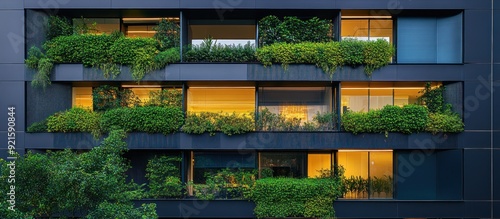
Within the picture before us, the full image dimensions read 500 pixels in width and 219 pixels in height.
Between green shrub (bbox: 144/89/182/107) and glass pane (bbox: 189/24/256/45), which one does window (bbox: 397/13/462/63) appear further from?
green shrub (bbox: 144/89/182/107)

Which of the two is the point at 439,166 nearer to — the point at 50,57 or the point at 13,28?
the point at 50,57

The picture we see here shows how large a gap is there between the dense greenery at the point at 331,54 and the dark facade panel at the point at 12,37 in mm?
10272

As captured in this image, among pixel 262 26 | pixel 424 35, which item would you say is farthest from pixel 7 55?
pixel 424 35

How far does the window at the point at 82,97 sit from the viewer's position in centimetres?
1930

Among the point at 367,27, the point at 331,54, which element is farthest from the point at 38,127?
the point at 367,27

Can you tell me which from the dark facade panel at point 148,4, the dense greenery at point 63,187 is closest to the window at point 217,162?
the dark facade panel at point 148,4

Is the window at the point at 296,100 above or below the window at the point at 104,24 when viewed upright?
below

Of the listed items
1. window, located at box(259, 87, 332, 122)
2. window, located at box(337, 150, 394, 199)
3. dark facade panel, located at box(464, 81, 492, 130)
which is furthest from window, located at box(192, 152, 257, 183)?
dark facade panel, located at box(464, 81, 492, 130)

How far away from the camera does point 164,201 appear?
17578 mm

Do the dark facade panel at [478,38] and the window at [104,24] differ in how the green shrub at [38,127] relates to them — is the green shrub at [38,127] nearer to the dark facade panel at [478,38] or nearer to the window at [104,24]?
the window at [104,24]

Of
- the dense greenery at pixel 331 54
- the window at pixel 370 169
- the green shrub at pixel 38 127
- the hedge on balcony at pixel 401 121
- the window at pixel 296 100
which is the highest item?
the dense greenery at pixel 331 54

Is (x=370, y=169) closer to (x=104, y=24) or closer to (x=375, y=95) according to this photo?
(x=375, y=95)

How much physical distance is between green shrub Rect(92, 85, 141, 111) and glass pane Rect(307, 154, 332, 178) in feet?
27.6

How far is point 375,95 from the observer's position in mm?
19203
